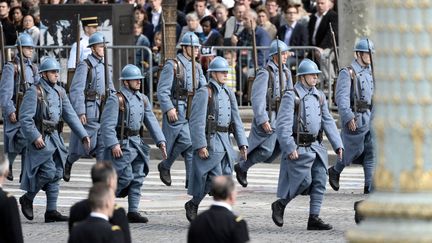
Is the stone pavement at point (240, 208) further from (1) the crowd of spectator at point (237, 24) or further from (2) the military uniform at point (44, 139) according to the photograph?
(1) the crowd of spectator at point (237, 24)

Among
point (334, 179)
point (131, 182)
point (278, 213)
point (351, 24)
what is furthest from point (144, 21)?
point (278, 213)

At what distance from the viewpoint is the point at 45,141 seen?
656 inches

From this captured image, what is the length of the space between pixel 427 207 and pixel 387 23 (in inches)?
31.7

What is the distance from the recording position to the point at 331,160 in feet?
74.4

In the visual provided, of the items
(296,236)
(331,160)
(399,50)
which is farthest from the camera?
(331,160)

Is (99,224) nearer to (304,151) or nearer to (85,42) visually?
(304,151)

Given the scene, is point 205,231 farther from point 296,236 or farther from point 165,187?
point 165,187

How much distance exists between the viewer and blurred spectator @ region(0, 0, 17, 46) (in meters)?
25.9

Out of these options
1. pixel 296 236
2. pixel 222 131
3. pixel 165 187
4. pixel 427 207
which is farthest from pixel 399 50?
pixel 165 187

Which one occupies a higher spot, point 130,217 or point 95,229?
point 95,229

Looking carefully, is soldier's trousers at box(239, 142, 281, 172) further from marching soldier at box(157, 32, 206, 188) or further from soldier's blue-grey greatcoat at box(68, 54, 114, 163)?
soldier's blue-grey greatcoat at box(68, 54, 114, 163)

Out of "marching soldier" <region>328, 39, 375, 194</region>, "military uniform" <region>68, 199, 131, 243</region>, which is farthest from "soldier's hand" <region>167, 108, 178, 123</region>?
"military uniform" <region>68, 199, 131, 243</region>

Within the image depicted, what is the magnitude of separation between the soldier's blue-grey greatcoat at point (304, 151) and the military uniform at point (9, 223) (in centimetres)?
591

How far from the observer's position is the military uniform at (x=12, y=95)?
19578mm
